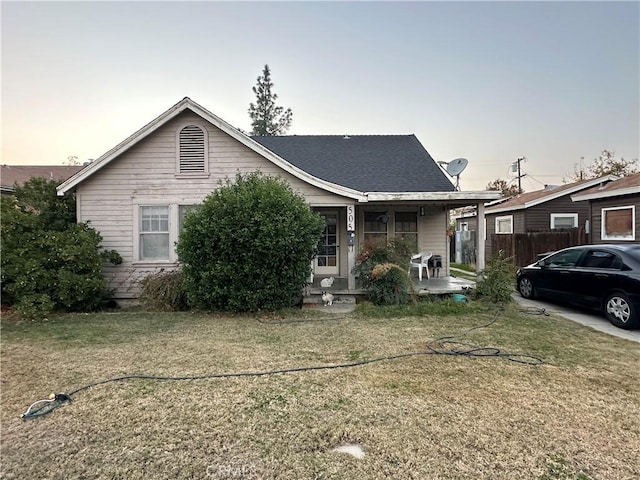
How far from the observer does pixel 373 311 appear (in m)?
7.55

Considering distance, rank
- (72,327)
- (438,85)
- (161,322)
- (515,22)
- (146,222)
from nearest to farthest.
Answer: (72,327)
(161,322)
(146,222)
(515,22)
(438,85)

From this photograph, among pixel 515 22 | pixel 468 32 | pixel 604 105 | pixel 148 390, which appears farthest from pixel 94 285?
pixel 604 105

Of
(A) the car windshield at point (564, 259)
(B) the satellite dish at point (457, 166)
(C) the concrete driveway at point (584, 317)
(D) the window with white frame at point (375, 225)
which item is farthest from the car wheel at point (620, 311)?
(D) the window with white frame at point (375, 225)

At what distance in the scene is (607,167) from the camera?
3089 cm

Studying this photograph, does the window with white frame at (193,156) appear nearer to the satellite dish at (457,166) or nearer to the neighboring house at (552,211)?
the satellite dish at (457,166)

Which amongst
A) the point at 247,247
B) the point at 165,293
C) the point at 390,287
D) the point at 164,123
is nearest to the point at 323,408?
the point at 247,247

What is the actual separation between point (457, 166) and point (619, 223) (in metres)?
6.14

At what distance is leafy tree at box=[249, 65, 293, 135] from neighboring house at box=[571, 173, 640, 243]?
28.0 meters

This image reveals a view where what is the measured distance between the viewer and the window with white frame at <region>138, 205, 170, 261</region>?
8984mm

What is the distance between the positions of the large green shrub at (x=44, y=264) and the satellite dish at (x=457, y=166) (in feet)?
33.5

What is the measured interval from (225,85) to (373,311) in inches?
520

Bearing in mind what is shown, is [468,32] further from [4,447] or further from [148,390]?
[4,447]

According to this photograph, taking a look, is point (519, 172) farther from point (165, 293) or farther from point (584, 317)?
point (165, 293)

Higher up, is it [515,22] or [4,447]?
[515,22]
